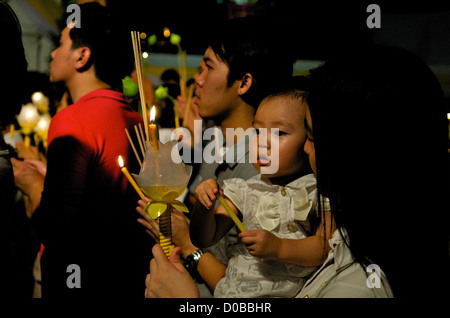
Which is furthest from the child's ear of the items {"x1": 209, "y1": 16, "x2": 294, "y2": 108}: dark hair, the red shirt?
the red shirt

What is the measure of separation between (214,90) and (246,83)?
0.14 meters

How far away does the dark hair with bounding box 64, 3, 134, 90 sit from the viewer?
156 centimetres

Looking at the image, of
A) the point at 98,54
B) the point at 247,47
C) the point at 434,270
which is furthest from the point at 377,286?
the point at 98,54

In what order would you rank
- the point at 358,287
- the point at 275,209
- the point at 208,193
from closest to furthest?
the point at 358,287
the point at 208,193
the point at 275,209

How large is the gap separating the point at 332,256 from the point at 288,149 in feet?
1.21

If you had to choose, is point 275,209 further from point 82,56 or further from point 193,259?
point 82,56

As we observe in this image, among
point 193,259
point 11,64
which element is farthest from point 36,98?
point 193,259

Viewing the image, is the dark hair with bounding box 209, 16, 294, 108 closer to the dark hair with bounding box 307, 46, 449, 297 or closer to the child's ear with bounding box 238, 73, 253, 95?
the child's ear with bounding box 238, 73, 253, 95

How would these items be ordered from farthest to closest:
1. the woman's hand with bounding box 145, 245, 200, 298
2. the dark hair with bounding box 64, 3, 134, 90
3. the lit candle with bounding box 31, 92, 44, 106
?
1. the lit candle with bounding box 31, 92, 44, 106
2. the dark hair with bounding box 64, 3, 134, 90
3. the woman's hand with bounding box 145, 245, 200, 298

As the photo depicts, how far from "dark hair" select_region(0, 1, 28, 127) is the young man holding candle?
0.21m

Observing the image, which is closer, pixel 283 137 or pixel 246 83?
pixel 283 137

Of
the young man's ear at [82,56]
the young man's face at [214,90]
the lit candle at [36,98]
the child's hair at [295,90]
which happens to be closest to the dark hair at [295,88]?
the child's hair at [295,90]

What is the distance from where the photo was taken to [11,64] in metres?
1.17

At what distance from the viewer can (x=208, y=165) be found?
6.20 ft
